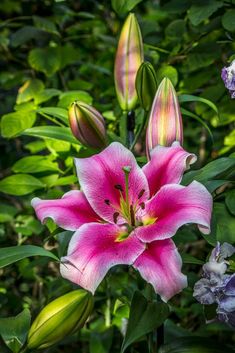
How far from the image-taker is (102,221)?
2.66 ft

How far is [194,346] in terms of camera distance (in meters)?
0.86

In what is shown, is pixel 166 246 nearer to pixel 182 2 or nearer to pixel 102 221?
pixel 102 221

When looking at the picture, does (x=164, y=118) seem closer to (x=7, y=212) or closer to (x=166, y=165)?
(x=166, y=165)

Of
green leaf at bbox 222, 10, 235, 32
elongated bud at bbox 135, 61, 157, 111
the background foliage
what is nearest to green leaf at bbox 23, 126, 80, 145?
the background foliage

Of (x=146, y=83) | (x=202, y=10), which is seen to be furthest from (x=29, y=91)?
(x=146, y=83)

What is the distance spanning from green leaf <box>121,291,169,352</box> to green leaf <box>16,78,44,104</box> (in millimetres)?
684

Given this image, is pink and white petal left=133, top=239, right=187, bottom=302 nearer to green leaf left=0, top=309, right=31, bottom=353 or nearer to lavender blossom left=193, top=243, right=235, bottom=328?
lavender blossom left=193, top=243, right=235, bottom=328

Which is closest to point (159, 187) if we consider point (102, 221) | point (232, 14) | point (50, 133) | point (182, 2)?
point (102, 221)

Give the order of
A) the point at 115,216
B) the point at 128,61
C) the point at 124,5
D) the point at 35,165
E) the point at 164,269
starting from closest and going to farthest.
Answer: the point at 164,269 → the point at 115,216 → the point at 128,61 → the point at 124,5 → the point at 35,165

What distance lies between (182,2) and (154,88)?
0.40m

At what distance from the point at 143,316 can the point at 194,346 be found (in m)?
0.13

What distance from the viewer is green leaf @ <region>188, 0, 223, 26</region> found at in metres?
1.11

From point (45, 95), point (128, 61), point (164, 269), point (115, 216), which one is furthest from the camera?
point (45, 95)

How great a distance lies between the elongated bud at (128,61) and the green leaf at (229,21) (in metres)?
0.22
